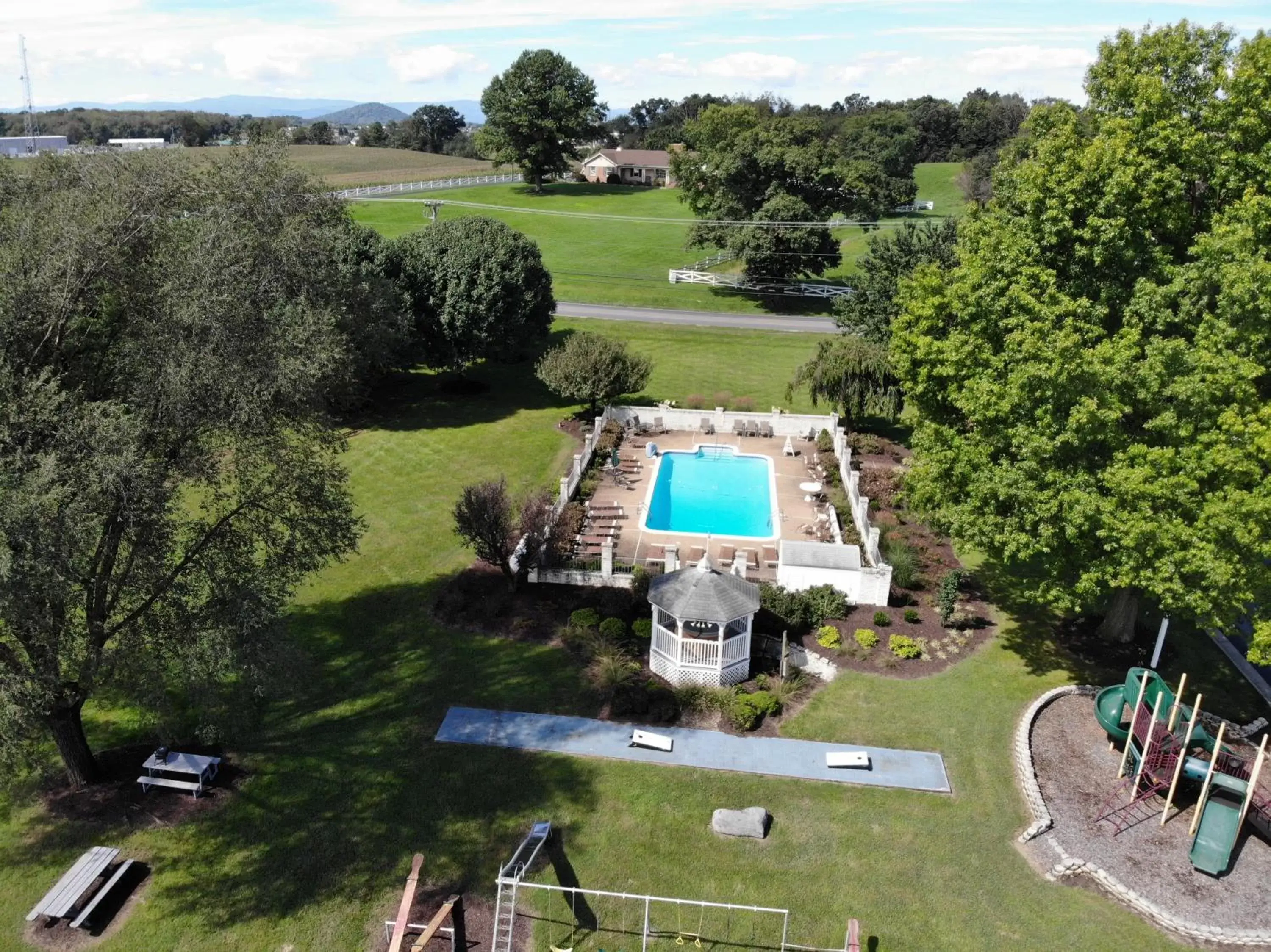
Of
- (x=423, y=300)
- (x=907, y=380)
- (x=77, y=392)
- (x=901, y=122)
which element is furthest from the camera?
(x=901, y=122)

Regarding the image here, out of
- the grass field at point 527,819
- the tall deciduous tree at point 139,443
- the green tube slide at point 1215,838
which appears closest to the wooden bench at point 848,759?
the grass field at point 527,819

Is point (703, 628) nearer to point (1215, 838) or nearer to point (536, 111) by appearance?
point (1215, 838)

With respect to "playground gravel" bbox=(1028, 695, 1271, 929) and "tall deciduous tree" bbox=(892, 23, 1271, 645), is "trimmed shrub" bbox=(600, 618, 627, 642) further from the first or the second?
"playground gravel" bbox=(1028, 695, 1271, 929)

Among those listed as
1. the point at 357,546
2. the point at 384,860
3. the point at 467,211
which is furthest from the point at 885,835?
the point at 467,211

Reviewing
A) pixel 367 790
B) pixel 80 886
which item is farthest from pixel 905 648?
pixel 80 886

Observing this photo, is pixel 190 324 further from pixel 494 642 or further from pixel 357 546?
pixel 357 546

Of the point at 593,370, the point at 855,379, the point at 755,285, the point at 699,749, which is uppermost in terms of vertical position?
the point at 755,285

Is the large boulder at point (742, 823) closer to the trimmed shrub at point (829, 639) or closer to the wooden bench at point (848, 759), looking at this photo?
the wooden bench at point (848, 759)
